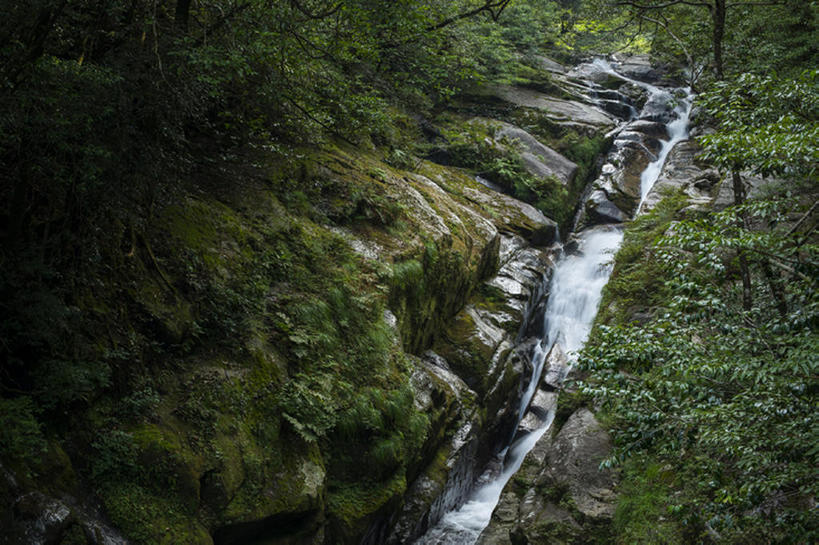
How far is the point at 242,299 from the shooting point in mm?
5633

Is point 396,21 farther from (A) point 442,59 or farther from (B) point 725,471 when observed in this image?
(B) point 725,471

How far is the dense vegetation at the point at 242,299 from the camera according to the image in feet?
11.9

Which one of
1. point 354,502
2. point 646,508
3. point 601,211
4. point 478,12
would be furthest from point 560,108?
point 354,502

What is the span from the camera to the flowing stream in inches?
309

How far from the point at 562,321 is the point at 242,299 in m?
8.72

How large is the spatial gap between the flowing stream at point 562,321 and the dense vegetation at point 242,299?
1683 millimetres

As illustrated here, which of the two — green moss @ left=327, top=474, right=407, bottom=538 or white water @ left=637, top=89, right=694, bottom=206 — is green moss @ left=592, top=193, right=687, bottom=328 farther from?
green moss @ left=327, top=474, right=407, bottom=538

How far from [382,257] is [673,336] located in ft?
14.7

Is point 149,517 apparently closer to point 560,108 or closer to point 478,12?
point 478,12

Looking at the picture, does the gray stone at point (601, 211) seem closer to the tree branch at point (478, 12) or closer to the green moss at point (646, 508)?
the tree branch at point (478, 12)

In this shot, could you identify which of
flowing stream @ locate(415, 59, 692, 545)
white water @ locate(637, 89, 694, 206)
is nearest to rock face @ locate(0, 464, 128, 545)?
flowing stream @ locate(415, 59, 692, 545)

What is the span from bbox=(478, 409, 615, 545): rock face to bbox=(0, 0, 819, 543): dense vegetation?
56 cm

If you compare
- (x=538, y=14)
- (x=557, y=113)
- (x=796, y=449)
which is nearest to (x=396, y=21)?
(x=796, y=449)

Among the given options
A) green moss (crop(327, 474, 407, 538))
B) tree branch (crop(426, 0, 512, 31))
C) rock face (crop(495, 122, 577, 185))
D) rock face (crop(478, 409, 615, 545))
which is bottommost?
green moss (crop(327, 474, 407, 538))
